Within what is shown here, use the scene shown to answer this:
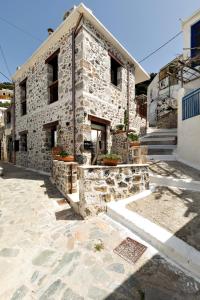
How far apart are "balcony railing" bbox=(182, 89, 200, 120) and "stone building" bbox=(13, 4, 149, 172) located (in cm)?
337

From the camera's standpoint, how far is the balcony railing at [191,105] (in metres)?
→ 6.88

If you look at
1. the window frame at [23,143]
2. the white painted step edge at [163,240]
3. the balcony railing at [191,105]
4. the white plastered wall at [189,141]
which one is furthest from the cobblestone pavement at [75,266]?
the window frame at [23,143]

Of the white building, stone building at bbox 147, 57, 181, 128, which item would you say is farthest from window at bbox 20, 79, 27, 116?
stone building at bbox 147, 57, 181, 128

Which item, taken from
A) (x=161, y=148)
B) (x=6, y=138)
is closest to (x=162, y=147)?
(x=161, y=148)

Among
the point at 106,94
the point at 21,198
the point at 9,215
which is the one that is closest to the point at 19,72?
the point at 106,94

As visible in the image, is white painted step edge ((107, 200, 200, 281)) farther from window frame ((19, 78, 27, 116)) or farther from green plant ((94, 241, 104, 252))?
window frame ((19, 78, 27, 116))

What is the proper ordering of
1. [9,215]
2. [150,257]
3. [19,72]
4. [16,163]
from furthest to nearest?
[16,163] < [19,72] < [9,215] < [150,257]

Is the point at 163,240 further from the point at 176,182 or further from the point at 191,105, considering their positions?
the point at 191,105

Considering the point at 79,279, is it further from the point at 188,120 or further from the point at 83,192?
the point at 188,120

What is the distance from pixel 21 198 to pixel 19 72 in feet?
33.5

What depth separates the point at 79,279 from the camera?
2355 mm

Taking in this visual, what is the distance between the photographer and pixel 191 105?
7.25 meters

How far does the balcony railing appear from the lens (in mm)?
6875

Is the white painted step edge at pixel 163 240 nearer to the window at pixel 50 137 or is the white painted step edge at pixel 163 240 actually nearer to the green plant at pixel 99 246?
the green plant at pixel 99 246
